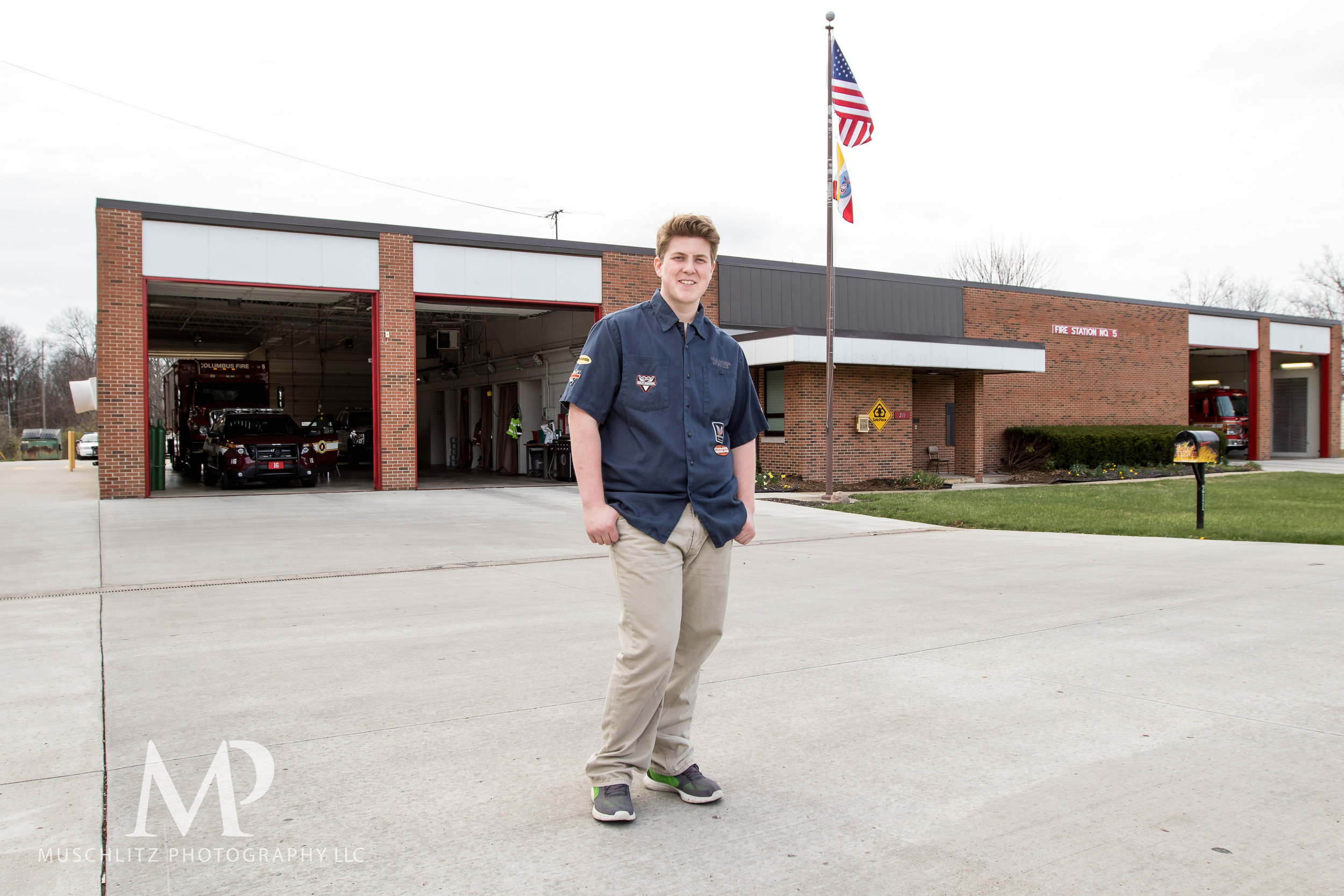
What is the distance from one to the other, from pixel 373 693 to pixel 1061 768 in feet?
10.5

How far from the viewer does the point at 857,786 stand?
361 centimetres

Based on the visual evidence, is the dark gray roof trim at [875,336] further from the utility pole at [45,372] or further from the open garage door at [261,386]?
the utility pole at [45,372]

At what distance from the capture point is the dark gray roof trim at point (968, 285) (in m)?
25.7

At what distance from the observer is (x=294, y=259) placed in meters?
19.3

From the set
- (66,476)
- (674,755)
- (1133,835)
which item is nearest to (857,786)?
(674,755)

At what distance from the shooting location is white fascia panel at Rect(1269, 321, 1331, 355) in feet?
114

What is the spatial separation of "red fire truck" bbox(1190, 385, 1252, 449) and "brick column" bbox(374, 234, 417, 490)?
27.2 m

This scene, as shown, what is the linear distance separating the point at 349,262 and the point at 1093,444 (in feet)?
65.7

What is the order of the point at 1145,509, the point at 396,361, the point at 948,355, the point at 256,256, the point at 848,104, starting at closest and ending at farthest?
the point at 1145,509 → the point at 848,104 → the point at 256,256 → the point at 396,361 → the point at 948,355

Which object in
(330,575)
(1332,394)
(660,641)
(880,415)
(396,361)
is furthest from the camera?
(1332,394)

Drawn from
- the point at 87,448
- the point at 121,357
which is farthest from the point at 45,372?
the point at 121,357

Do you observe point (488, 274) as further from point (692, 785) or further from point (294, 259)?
point (692, 785)

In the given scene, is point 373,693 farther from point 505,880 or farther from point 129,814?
point 505,880

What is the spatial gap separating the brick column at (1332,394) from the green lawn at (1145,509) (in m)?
16.9
